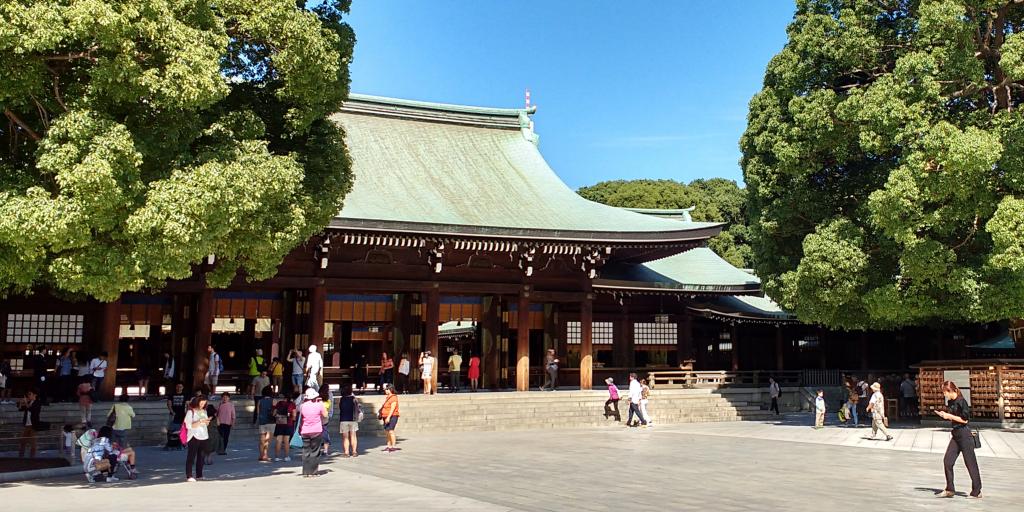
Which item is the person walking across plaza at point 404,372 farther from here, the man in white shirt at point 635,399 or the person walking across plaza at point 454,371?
the man in white shirt at point 635,399

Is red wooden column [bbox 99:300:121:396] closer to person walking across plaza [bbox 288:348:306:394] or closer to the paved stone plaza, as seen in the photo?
person walking across plaza [bbox 288:348:306:394]

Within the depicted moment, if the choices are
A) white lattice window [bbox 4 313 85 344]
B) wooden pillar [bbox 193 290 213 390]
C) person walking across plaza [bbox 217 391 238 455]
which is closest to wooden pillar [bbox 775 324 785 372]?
wooden pillar [bbox 193 290 213 390]

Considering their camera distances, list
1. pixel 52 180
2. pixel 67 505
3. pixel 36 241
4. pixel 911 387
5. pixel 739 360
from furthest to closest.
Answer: pixel 739 360, pixel 911 387, pixel 52 180, pixel 36 241, pixel 67 505

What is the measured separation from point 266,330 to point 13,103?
15.5m

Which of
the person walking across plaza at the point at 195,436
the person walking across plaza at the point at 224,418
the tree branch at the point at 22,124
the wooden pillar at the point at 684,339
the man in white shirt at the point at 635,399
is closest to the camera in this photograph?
the tree branch at the point at 22,124

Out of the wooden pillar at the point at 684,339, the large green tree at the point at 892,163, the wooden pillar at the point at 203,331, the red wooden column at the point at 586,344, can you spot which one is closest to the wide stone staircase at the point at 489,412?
the red wooden column at the point at 586,344

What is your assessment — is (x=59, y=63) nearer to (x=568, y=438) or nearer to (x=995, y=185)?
(x=568, y=438)

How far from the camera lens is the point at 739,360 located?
3231 cm

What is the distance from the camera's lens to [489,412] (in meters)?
22.2

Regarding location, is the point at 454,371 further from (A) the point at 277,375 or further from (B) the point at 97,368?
(B) the point at 97,368

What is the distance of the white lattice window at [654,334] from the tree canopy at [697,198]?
20.8m

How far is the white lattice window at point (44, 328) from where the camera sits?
2122cm

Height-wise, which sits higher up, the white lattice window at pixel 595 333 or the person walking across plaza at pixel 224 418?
the white lattice window at pixel 595 333

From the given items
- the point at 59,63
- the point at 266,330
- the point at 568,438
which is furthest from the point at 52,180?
the point at 266,330
